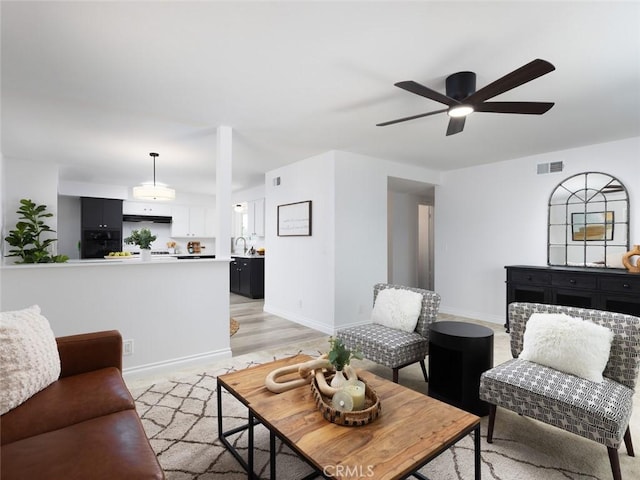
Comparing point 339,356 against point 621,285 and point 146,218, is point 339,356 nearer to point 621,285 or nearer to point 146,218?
point 621,285

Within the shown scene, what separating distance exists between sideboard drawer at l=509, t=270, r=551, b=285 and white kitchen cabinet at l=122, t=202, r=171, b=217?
7.28 meters

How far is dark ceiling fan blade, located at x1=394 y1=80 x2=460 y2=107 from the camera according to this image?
81.2 inches

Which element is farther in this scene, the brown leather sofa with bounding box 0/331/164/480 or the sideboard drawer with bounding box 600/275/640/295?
the sideboard drawer with bounding box 600/275/640/295

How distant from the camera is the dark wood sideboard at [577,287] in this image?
3.57 meters

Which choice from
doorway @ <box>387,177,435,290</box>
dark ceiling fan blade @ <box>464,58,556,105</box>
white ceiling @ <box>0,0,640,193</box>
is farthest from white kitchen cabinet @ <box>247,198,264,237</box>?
dark ceiling fan blade @ <box>464,58,556,105</box>

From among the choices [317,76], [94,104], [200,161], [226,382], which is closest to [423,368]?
[226,382]

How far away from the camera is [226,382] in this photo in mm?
1902

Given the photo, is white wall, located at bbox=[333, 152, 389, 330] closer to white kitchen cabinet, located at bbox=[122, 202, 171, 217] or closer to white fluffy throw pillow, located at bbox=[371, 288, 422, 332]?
white fluffy throw pillow, located at bbox=[371, 288, 422, 332]

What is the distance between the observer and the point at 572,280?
397cm

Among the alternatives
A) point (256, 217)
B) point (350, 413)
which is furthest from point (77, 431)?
point (256, 217)

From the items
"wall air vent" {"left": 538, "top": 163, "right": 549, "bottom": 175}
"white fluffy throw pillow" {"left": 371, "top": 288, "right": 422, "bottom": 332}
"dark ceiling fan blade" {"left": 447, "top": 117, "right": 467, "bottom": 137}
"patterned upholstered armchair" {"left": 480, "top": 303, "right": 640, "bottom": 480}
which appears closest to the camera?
"patterned upholstered armchair" {"left": 480, "top": 303, "right": 640, "bottom": 480}

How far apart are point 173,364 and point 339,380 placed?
2.22m

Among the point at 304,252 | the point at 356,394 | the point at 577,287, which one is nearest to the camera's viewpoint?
the point at 356,394

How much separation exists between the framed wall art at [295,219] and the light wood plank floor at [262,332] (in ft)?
4.35
